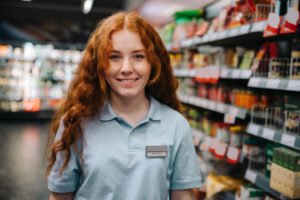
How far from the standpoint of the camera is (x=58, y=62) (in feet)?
32.7

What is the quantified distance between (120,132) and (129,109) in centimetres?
11

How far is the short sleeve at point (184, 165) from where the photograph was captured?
1.56m

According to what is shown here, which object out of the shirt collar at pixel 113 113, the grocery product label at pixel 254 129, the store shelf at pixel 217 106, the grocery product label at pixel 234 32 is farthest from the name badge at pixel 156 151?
the grocery product label at pixel 234 32

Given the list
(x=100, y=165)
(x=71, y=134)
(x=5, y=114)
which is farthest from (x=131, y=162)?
(x=5, y=114)

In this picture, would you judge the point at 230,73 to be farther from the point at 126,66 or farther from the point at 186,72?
the point at 126,66

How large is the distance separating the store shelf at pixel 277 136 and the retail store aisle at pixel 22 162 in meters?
1.65

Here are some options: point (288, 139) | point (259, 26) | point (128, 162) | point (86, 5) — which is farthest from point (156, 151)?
point (86, 5)

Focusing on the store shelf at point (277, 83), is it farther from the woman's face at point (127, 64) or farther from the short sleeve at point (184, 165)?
the woman's face at point (127, 64)

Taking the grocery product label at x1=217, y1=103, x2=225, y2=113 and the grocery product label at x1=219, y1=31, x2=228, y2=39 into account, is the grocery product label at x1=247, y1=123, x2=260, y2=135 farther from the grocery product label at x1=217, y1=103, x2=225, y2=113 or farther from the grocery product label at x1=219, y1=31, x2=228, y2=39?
the grocery product label at x1=219, y1=31, x2=228, y2=39

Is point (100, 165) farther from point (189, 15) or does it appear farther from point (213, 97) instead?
point (189, 15)

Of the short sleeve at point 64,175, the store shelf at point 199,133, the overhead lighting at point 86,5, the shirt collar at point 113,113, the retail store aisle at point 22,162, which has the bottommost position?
the retail store aisle at point 22,162

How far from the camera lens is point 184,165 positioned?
1.57 meters

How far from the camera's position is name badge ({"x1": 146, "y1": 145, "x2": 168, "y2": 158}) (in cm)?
148

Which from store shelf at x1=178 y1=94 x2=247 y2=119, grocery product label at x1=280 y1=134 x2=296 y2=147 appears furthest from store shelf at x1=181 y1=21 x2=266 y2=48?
grocery product label at x1=280 y1=134 x2=296 y2=147
